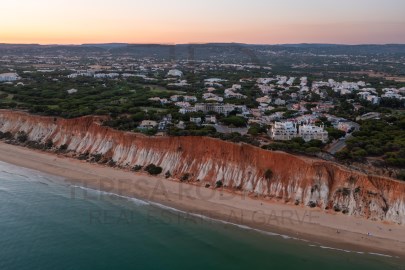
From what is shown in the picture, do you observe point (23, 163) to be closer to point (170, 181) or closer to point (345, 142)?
point (170, 181)

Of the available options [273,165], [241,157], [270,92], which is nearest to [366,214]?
[273,165]

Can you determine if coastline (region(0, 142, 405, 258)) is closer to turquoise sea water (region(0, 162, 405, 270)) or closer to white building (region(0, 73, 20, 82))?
turquoise sea water (region(0, 162, 405, 270))

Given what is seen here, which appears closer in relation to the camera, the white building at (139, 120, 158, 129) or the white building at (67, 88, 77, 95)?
the white building at (139, 120, 158, 129)

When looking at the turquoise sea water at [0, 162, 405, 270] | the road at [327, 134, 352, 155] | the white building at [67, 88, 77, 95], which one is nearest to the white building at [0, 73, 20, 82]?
the white building at [67, 88, 77, 95]

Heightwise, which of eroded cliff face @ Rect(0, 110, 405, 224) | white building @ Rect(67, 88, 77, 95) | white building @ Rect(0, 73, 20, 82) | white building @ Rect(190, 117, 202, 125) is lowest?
eroded cliff face @ Rect(0, 110, 405, 224)

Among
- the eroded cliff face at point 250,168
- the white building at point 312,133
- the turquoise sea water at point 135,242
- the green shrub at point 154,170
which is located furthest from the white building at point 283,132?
the turquoise sea water at point 135,242

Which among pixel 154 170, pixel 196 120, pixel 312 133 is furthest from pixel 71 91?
pixel 312 133
